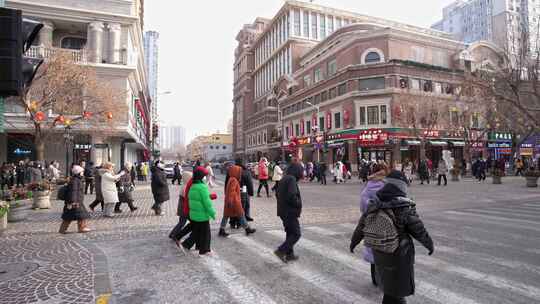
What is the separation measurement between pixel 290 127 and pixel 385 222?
49701 millimetres

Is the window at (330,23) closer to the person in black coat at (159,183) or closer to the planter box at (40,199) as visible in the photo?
the person in black coat at (159,183)

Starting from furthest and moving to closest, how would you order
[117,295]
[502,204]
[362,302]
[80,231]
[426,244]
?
[502,204], [80,231], [117,295], [362,302], [426,244]

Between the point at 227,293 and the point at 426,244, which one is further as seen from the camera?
the point at 227,293

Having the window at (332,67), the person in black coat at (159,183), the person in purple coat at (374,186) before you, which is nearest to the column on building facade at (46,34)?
the person in black coat at (159,183)

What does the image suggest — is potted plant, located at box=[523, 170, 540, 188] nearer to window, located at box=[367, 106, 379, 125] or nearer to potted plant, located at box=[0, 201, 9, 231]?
window, located at box=[367, 106, 379, 125]

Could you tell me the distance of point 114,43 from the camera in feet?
75.1

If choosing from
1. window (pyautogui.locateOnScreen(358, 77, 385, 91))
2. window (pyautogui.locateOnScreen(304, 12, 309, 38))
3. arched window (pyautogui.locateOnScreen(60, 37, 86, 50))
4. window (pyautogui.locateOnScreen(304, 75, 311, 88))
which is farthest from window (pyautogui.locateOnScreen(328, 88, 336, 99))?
window (pyautogui.locateOnScreen(304, 12, 309, 38))

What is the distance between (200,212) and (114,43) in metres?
22.6

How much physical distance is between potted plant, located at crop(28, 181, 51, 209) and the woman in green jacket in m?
8.86

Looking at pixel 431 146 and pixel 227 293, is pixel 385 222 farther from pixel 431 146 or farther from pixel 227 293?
pixel 431 146

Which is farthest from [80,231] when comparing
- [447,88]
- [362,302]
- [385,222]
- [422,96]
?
[447,88]

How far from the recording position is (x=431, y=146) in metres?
36.1

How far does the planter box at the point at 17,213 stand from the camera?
340 inches

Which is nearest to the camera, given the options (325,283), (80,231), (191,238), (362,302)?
(362,302)
